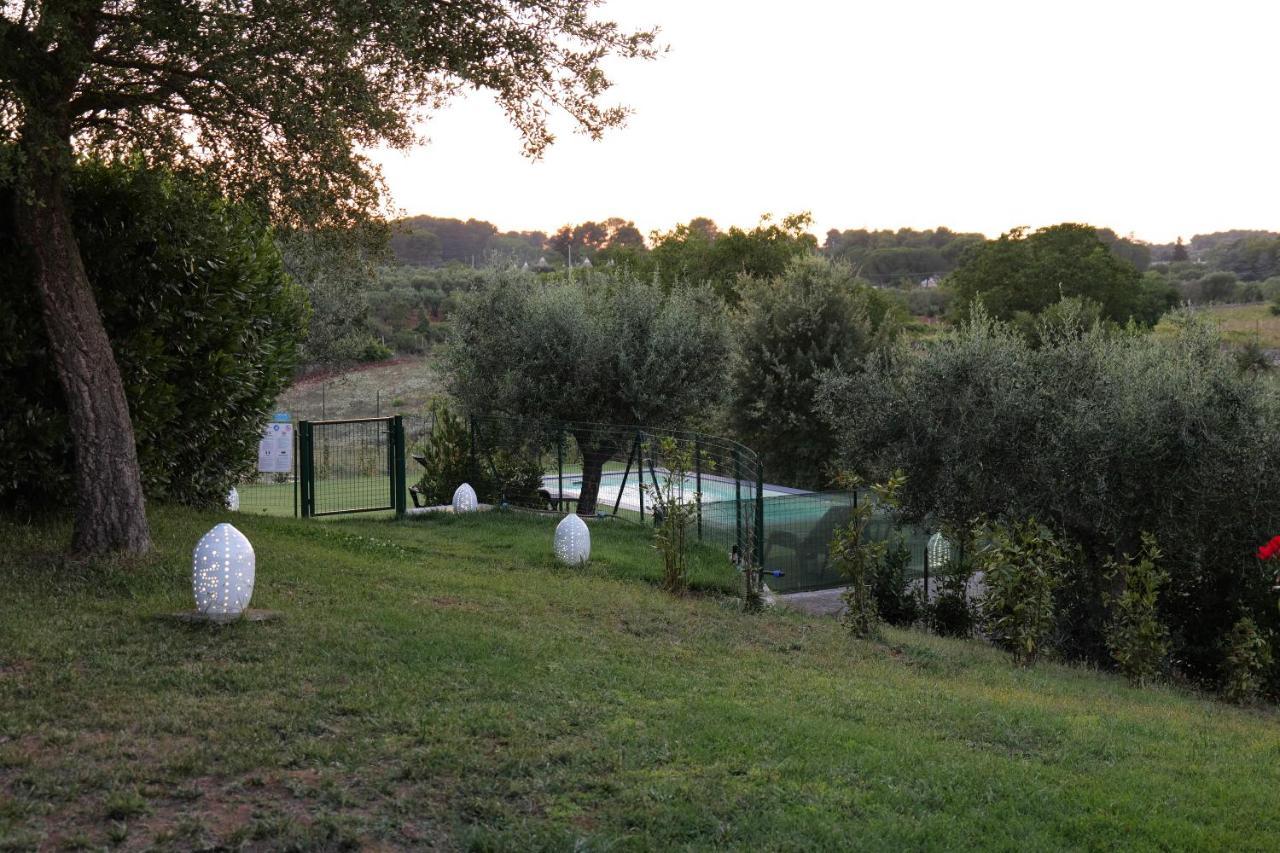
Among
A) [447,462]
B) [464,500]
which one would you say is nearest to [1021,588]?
[464,500]

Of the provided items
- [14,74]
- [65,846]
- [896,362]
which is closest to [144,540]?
[14,74]

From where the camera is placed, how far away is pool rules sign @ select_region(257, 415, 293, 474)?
1573cm

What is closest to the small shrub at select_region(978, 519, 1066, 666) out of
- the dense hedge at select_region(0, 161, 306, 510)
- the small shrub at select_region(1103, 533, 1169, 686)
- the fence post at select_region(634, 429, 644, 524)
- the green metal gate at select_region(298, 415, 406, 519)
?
the small shrub at select_region(1103, 533, 1169, 686)

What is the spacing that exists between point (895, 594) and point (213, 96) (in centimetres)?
967

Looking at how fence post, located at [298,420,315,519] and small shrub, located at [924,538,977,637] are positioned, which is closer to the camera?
small shrub, located at [924,538,977,637]

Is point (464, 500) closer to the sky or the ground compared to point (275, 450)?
closer to the ground

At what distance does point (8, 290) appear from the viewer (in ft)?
32.8

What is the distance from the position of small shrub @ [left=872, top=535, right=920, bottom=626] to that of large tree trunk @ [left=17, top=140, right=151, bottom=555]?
28.6 ft

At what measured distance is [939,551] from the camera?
49.4 feet

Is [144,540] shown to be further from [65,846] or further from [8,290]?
[65,846]

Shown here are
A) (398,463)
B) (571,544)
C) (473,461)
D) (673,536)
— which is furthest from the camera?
(473,461)

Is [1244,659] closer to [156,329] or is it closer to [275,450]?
[156,329]

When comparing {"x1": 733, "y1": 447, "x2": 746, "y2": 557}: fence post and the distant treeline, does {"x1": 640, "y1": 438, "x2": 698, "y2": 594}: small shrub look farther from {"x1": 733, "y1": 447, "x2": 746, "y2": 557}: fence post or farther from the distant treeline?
the distant treeline

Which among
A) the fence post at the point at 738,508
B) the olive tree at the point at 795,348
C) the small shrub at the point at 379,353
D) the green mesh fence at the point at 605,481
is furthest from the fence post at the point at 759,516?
the small shrub at the point at 379,353
